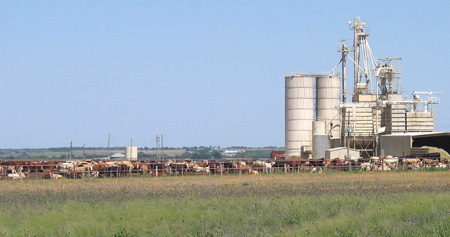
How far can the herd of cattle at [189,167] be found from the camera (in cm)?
4206

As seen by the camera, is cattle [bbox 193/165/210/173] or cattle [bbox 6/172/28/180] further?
cattle [bbox 193/165/210/173]

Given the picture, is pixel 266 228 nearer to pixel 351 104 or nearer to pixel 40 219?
pixel 40 219

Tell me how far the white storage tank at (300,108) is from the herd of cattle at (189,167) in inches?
1002

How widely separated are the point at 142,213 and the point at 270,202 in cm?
378

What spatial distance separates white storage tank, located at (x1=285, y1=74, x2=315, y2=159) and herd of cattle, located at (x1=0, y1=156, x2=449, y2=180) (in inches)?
1002

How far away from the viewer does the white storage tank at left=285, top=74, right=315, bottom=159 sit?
247 ft

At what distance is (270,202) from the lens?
21.2m

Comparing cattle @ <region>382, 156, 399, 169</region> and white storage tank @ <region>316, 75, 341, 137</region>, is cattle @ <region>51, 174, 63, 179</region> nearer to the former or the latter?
cattle @ <region>382, 156, 399, 169</region>

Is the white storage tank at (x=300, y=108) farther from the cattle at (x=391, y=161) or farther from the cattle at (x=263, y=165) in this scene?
the cattle at (x=263, y=165)

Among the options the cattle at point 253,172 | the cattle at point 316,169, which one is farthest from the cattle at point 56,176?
the cattle at point 316,169

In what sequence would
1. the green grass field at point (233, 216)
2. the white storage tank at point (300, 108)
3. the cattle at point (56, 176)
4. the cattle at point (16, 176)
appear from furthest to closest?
the white storage tank at point (300, 108) → the cattle at point (56, 176) → the cattle at point (16, 176) → the green grass field at point (233, 216)

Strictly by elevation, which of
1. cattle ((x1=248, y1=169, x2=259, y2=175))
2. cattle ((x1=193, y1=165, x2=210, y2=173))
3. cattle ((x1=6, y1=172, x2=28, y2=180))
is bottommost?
cattle ((x1=6, y1=172, x2=28, y2=180))

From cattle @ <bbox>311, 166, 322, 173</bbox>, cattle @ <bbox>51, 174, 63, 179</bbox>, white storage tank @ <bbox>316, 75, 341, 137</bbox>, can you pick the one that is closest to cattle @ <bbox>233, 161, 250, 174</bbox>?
cattle @ <bbox>311, 166, 322, 173</bbox>

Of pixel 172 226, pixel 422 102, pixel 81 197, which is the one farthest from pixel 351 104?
pixel 172 226
